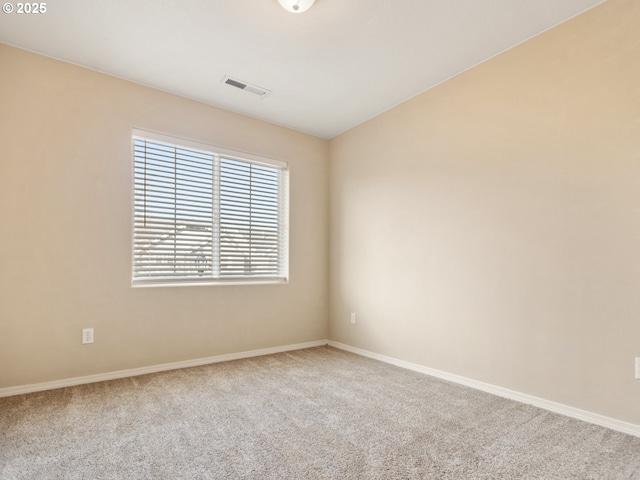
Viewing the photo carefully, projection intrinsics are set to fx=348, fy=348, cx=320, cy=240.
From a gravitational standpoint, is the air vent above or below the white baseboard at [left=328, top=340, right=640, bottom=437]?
above

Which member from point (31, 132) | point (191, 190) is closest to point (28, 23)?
point (31, 132)

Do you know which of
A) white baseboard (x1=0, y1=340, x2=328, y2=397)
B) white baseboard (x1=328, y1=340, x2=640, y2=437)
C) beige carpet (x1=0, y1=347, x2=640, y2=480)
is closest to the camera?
beige carpet (x1=0, y1=347, x2=640, y2=480)

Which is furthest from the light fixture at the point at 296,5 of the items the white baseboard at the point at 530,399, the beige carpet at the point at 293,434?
the white baseboard at the point at 530,399

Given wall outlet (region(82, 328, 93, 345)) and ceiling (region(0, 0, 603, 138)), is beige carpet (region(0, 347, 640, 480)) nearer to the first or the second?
wall outlet (region(82, 328, 93, 345))

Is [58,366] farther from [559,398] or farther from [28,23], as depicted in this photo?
[559,398]

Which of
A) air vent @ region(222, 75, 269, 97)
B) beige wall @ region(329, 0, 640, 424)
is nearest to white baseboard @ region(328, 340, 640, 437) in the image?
beige wall @ region(329, 0, 640, 424)

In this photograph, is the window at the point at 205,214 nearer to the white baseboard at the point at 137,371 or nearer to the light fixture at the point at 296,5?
the white baseboard at the point at 137,371

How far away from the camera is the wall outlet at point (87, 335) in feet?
9.20

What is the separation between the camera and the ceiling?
2.25 m

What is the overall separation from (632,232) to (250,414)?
263 cm

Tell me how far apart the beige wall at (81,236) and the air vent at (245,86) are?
51 centimetres

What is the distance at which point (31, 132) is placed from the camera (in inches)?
104

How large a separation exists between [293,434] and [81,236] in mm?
2262

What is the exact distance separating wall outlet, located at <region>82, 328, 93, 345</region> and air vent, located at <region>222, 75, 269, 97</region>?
238 cm
